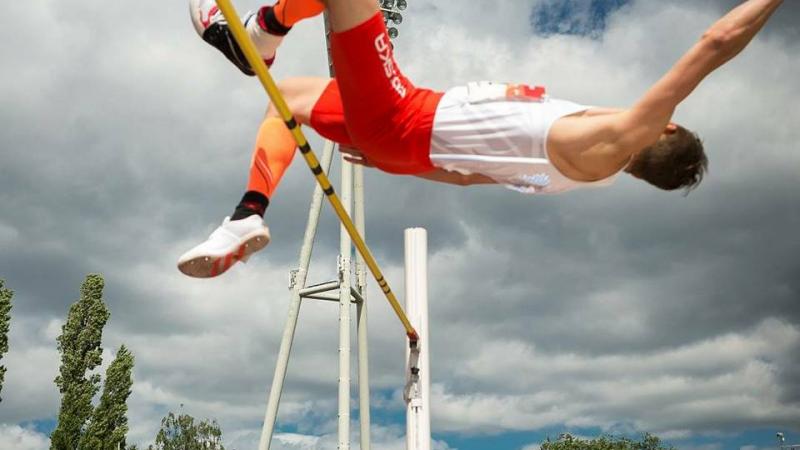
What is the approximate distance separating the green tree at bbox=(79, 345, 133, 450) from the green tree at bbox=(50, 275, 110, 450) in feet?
0.98

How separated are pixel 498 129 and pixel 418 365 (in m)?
3.72

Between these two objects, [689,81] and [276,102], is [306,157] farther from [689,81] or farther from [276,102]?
[689,81]

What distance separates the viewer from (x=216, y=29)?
10.6 feet

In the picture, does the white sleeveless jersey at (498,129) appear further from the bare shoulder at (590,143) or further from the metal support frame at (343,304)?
the metal support frame at (343,304)

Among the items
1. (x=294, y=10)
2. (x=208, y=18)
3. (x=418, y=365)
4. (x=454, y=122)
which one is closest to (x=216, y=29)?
(x=208, y=18)

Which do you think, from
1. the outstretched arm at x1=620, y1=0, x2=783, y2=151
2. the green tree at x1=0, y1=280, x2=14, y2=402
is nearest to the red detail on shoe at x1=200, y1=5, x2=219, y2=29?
the outstretched arm at x1=620, y1=0, x2=783, y2=151

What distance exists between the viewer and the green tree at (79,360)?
76.7ft

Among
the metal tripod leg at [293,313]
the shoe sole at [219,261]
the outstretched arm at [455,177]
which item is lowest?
the shoe sole at [219,261]

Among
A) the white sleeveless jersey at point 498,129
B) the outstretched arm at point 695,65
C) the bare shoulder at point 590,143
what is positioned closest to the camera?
the outstretched arm at point 695,65

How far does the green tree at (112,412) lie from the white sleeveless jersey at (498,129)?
22.9 m

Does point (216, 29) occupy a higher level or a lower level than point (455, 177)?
higher

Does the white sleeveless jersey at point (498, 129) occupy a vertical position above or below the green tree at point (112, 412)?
below

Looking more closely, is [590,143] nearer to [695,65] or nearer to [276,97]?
[695,65]

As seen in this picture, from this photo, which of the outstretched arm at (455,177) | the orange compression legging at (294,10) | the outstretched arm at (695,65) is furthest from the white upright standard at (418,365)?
the outstretched arm at (695,65)
